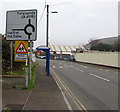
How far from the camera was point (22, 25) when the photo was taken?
35.5 ft

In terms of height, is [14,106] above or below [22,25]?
below

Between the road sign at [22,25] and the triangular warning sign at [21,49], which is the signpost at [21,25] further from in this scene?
the triangular warning sign at [21,49]

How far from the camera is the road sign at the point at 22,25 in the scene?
10.7 meters

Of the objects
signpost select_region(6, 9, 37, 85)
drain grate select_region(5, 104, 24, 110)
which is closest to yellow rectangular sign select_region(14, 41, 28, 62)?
signpost select_region(6, 9, 37, 85)

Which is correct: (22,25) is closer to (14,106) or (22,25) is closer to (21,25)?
(21,25)

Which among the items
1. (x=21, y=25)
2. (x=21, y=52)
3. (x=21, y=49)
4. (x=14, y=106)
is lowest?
(x=14, y=106)

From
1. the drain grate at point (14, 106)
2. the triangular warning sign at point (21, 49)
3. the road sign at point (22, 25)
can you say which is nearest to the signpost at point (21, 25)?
the road sign at point (22, 25)

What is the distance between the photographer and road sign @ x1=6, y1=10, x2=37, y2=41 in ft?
35.1

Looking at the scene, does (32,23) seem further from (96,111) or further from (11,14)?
(96,111)

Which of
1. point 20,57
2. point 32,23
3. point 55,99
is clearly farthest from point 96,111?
point 32,23

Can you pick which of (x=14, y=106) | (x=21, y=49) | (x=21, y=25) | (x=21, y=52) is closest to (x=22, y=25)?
(x=21, y=25)

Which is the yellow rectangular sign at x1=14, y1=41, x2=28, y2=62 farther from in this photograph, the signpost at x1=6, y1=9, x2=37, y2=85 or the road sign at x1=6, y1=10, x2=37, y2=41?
the road sign at x1=6, y1=10, x2=37, y2=41

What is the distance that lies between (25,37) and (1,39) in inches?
230

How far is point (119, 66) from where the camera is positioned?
91.5ft
